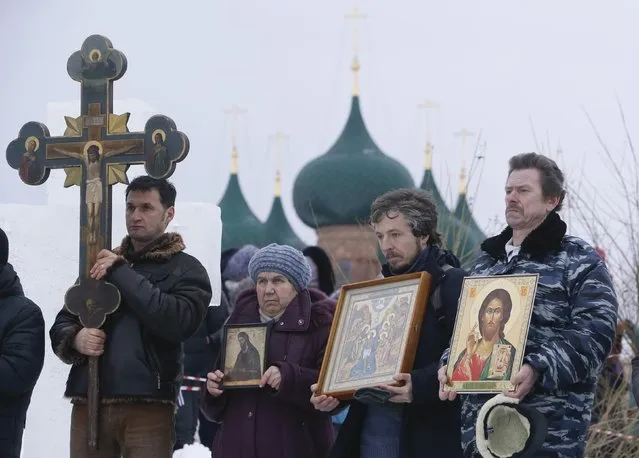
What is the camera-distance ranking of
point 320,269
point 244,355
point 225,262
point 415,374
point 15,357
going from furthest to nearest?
1. point 225,262
2. point 320,269
3. point 15,357
4. point 244,355
5. point 415,374

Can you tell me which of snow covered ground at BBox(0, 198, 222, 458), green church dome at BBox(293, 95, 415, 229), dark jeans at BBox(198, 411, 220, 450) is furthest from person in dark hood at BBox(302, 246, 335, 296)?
green church dome at BBox(293, 95, 415, 229)

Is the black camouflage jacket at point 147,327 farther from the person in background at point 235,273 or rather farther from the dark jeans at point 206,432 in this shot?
the dark jeans at point 206,432

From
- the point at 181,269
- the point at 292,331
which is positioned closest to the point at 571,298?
the point at 292,331

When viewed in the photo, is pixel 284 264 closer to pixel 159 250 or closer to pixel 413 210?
pixel 159 250

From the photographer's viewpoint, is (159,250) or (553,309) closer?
(553,309)

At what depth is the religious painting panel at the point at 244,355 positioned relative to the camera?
21.5 ft

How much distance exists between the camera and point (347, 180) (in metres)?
38.1

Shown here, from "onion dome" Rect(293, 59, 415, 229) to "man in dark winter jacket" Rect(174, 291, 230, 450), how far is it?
26.1 meters

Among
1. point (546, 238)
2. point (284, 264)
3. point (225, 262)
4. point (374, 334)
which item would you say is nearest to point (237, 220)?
point (225, 262)

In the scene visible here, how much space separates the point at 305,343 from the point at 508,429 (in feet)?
4.91

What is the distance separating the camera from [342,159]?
38656 millimetres

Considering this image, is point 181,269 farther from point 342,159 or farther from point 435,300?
point 342,159

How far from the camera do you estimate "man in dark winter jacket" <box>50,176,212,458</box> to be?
6.56 m

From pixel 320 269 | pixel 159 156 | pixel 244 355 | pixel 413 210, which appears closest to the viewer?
pixel 413 210
